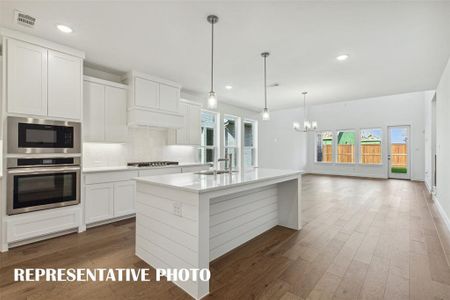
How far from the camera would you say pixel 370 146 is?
9312 millimetres

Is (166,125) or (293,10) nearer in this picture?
(293,10)

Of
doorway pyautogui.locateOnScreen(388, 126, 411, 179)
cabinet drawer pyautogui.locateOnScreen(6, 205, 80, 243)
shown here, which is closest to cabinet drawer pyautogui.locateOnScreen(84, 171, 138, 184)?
cabinet drawer pyautogui.locateOnScreen(6, 205, 80, 243)

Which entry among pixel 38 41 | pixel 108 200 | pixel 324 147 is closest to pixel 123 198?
pixel 108 200

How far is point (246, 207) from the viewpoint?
Result: 287cm

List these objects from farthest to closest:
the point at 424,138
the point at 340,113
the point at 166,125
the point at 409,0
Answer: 1. the point at 340,113
2. the point at 424,138
3. the point at 166,125
4. the point at 409,0

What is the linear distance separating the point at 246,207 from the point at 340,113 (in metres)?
9.09

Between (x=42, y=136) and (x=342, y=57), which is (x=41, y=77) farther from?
(x=342, y=57)

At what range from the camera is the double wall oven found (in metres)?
2.68

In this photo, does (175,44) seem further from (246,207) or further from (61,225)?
(61,225)

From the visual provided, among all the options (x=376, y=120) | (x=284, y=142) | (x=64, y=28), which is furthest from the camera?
(x=284, y=142)

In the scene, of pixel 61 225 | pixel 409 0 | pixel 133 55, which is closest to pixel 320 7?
pixel 409 0

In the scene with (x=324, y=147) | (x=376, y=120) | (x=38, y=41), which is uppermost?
(x=38, y=41)

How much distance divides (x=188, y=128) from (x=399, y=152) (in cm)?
886

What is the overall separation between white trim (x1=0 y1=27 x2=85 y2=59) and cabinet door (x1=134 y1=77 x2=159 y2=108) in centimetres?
96
